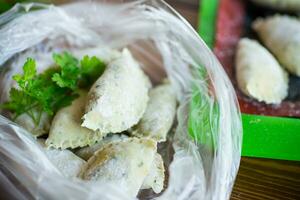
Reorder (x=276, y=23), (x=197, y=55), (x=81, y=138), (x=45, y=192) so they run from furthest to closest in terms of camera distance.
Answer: (x=276, y=23) → (x=197, y=55) → (x=81, y=138) → (x=45, y=192)

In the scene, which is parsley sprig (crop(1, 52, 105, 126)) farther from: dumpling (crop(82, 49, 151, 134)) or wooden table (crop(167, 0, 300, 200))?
wooden table (crop(167, 0, 300, 200))

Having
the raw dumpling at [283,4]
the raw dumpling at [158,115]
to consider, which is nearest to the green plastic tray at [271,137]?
the raw dumpling at [158,115]

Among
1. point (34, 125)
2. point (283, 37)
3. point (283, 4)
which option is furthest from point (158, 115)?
point (283, 4)

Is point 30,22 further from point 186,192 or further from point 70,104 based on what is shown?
point 186,192

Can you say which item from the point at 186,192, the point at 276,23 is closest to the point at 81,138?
the point at 186,192

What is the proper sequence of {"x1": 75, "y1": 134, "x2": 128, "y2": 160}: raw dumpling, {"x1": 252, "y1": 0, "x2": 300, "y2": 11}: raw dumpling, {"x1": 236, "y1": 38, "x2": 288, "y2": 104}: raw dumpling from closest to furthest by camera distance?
{"x1": 75, "y1": 134, "x2": 128, "y2": 160}: raw dumpling, {"x1": 236, "y1": 38, "x2": 288, "y2": 104}: raw dumpling, {"x1": 252, "y1": 0, "x2": 300, "y2": 11}: raw dumpling

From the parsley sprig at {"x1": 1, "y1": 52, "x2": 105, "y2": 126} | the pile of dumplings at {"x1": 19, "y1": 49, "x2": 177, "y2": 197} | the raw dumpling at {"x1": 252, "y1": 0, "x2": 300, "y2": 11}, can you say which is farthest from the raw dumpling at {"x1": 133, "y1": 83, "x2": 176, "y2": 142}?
the raw dumpling at {"x1": 252, "y1": 0, "x2": 300, "y2": 11}
